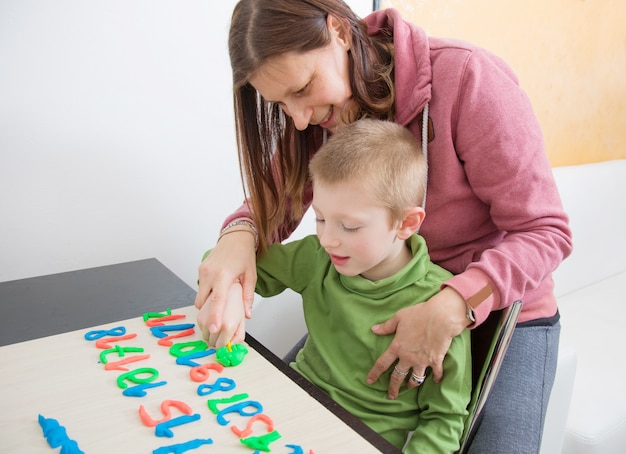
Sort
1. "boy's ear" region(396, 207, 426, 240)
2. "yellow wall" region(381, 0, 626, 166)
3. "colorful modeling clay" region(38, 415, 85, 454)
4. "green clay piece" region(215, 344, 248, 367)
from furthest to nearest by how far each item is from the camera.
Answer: "yellow wall" region(381, 0, 626, 166)
"boy's ear" region(396, 207, 426, 240)
"green clay piece" region(215, 344, 248, 367)
"colorful modeling clay" region(38, 415, 85, 454)

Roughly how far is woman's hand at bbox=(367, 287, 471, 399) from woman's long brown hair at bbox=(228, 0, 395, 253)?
12.9 inches

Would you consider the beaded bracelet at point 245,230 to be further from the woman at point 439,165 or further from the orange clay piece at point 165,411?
the orange clay piece at point 165,411

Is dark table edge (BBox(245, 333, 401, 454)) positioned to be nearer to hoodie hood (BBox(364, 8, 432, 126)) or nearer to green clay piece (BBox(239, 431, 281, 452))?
green clay piece (BBox(239, 431, 281, 452))

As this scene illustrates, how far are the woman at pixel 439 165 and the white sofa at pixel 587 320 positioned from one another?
0.28 meters

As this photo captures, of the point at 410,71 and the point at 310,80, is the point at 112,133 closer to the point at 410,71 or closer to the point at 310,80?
the point at 310,80

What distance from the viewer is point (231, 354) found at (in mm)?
805

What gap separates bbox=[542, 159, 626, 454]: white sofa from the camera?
128 cm

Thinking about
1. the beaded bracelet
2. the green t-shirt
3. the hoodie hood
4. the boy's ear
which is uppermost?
the hoodie hood

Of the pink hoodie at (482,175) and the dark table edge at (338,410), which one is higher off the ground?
the pink hoodie at (482,175)

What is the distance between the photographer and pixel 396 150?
35.8 inches

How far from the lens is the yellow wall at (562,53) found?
1.87 metres

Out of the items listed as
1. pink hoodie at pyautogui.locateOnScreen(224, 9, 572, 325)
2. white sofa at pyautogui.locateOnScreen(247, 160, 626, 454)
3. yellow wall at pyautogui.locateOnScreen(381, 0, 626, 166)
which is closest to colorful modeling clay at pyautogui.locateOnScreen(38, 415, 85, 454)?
pink hoodie at pyautogui.locateOnScreen(224, 9, 572, 325)

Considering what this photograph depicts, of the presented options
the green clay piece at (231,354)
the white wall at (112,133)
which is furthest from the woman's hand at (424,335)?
the white wall at (112,133)

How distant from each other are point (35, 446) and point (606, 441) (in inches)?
48.5
